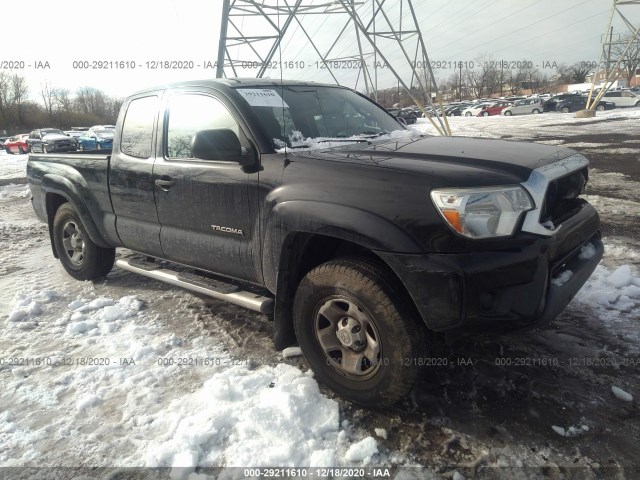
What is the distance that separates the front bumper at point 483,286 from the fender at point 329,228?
0.26 ft

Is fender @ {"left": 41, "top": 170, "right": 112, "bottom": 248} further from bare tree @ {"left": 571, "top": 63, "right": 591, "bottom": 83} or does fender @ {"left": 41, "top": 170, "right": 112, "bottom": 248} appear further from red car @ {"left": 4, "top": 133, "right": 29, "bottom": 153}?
bare tree @ {"left": 571, "top": 63, "right": 591, "bottom": 83}

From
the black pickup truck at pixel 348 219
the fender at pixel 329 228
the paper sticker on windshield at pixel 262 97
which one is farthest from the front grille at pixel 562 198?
the paper sticker on windshield at pixel 262 97

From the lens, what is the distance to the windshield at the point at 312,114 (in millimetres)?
3242

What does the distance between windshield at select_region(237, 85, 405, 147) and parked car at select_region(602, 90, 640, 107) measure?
4386cm

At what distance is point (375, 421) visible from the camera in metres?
2.61

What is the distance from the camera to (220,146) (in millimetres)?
2938

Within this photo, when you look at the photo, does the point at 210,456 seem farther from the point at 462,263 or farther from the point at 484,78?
the point at 484,78

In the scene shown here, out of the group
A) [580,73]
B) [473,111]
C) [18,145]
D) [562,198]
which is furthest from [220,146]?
[580,73]

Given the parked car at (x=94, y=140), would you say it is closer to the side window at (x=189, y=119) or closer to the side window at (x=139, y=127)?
the side window at (x=139, y=127)

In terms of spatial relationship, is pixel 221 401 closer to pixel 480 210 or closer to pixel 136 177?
pixel 480 210

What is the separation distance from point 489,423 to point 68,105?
86.2 metres

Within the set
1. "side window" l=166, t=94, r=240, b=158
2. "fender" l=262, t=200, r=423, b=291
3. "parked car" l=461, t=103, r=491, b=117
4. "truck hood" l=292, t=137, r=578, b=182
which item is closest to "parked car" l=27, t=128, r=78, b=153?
"side window" l=166, t=94, r=240, b=158

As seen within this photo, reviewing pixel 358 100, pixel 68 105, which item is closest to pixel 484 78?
pixel 68 105

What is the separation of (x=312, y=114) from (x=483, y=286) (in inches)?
79.1
